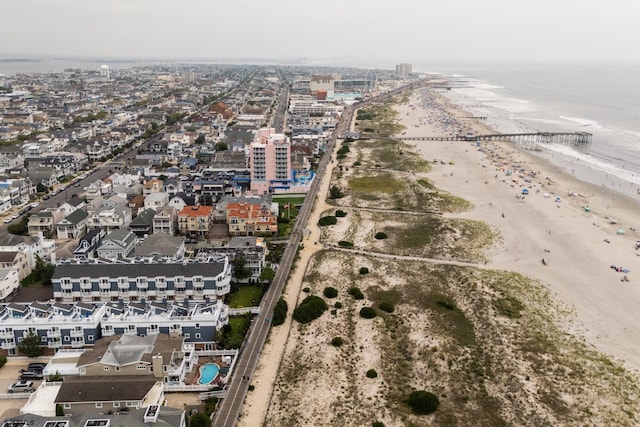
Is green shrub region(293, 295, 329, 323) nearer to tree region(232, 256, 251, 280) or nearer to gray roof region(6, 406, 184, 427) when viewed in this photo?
tree region(232, 256, 251, 280)

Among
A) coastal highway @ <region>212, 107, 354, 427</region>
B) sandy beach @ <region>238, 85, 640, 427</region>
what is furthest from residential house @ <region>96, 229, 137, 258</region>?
sandy beach @ <region>238, 85, 640, 427</region>

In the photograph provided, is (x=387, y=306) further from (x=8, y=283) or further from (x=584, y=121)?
(x=584, y=121)

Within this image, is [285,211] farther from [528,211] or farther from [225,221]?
[528,211]

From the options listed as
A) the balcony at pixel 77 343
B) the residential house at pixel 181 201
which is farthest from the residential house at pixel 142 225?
the balcony at pixel 77 343

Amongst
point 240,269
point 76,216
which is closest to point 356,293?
point 240,269

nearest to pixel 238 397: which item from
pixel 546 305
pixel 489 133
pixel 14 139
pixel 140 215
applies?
pixel 546 305
